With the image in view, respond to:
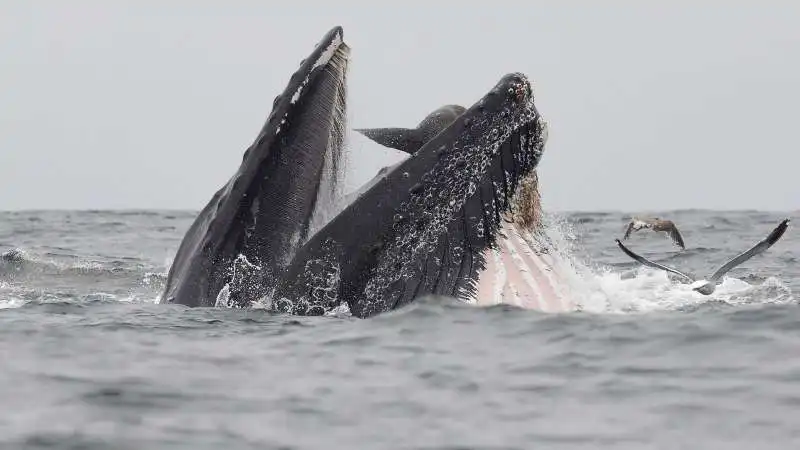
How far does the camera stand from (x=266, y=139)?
7.63 metres

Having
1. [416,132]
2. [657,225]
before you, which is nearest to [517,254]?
[416,132]

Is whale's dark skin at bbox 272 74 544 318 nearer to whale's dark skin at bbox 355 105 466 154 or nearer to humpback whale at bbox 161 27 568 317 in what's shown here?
humpback whale at bbox 161 27 568 317

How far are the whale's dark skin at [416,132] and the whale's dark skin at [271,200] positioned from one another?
1.10 ft

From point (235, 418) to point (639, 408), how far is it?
6.08ft

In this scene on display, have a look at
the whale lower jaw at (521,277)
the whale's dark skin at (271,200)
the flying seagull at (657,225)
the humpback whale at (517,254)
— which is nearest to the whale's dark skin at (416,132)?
the humpback whale at (517,254)

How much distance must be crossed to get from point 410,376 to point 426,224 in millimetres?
1235

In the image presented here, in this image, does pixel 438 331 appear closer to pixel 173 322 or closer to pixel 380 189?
pixel 380 189

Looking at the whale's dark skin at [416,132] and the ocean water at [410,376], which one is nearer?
the ocean water at [410,376]

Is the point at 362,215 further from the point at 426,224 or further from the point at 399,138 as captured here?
the point at 399,138

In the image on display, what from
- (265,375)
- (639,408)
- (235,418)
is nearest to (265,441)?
(235,418)

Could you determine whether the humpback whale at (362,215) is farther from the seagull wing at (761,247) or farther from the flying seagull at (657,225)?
the flying seagull at (657,225)

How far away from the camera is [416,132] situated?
8.02m

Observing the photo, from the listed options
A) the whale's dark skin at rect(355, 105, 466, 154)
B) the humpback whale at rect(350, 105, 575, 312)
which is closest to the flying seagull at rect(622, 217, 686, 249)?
the humpback whale at rect(350, 105, 575, 312)

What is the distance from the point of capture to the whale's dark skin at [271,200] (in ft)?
24.7
